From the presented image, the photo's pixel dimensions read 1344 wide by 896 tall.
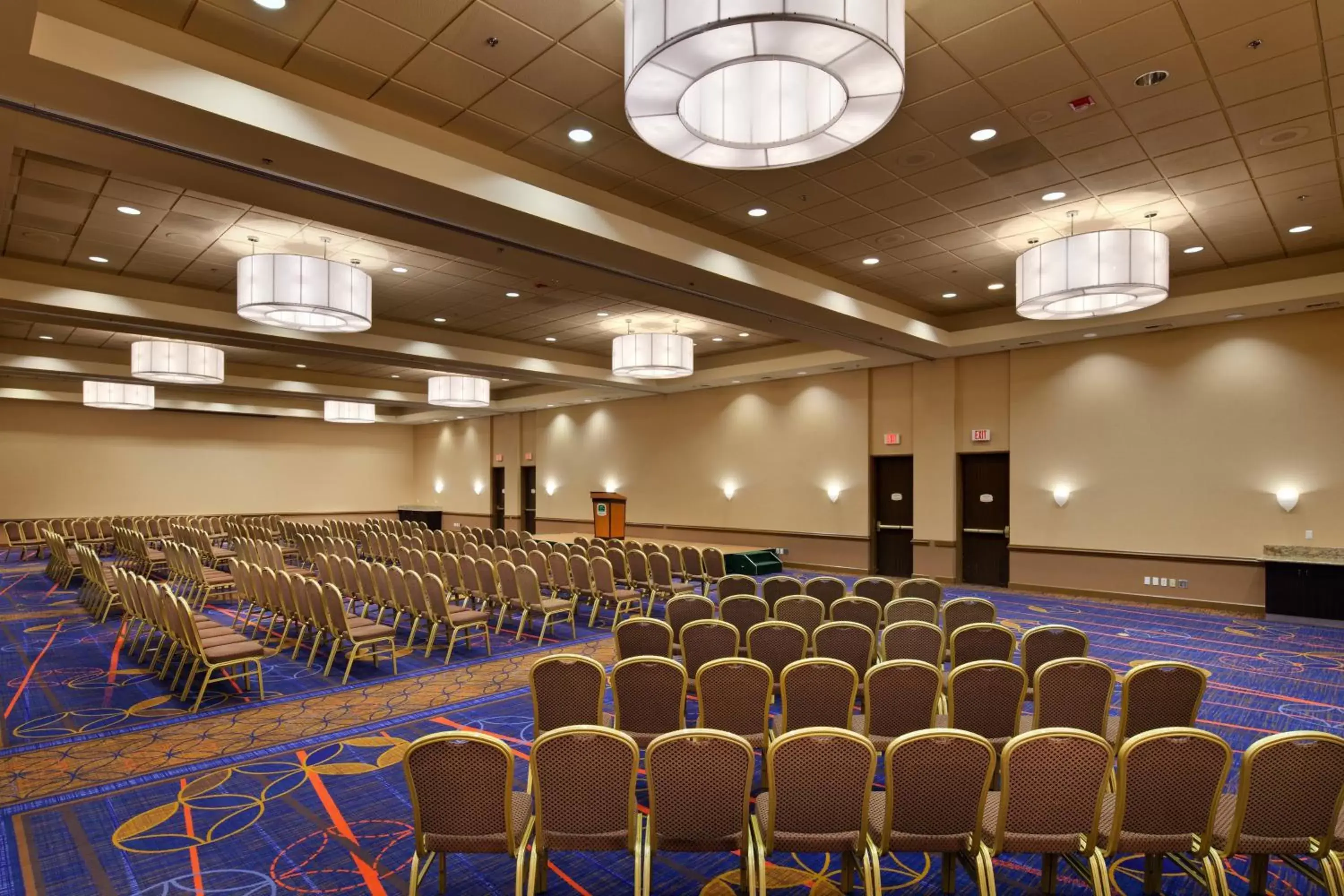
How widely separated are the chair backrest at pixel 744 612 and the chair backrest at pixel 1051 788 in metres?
3.54

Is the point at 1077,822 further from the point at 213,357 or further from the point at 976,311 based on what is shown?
the point at 213,357

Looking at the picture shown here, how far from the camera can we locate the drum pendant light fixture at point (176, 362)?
1172 centimetres

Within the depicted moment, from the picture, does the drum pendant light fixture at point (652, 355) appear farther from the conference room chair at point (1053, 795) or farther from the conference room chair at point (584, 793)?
the conference room chair at point (1053, 795)

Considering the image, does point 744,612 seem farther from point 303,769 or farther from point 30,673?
point 30,673

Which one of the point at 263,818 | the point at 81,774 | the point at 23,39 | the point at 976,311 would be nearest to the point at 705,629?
the point at 263,818

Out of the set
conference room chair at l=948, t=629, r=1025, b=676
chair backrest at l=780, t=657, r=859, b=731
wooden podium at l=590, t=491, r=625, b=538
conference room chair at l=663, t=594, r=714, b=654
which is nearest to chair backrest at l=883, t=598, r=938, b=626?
conference room chair at l=948, t=629, r=1025, b=676

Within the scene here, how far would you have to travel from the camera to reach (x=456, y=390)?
15922 mm

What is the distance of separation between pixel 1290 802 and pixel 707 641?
326 centimetres

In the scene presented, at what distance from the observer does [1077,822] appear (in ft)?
9.87

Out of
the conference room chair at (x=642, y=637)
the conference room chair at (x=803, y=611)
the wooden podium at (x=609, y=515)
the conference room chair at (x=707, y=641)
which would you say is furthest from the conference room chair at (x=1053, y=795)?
the wooden podium at (x=609, y=515)

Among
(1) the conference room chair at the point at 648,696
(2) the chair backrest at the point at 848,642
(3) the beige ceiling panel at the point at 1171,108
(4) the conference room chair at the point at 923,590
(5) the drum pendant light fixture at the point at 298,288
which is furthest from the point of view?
(5) the drum pendant light fixture at the point at 298,288

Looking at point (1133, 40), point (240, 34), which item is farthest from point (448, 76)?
point (1133, 40)

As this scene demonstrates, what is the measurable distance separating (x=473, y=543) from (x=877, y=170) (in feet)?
30.3

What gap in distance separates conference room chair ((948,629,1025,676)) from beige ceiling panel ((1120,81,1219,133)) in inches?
169
